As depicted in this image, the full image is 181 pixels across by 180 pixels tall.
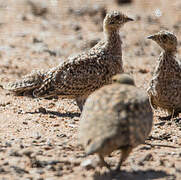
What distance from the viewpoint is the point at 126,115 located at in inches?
177

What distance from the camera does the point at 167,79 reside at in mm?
7281

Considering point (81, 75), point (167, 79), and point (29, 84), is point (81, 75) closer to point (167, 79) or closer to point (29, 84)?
point (29, 84)

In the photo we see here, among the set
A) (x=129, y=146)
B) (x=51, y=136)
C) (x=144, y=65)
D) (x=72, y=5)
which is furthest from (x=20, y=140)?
(x=72, y=5)

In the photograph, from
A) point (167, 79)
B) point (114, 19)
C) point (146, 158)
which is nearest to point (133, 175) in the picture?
point (146, 158)

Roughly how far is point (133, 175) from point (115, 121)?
74 cm

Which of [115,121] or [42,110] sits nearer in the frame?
[115,121]

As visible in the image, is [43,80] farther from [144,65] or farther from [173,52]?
[144,65]

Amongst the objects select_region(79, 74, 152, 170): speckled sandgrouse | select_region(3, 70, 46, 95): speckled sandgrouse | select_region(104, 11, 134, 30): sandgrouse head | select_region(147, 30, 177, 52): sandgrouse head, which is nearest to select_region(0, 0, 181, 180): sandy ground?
select_region(3, 70, 46, 95): speckled sandgrouse

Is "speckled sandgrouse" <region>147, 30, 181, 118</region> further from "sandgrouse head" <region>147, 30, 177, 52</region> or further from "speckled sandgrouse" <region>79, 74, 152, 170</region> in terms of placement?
"speckled sandgrouse" <region>79, 74, 152, 170</region>

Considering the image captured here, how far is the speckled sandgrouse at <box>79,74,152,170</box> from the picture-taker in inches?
172

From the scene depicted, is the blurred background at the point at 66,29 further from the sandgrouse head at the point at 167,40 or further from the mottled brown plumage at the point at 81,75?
the sandgrouse head at the point at 167,40

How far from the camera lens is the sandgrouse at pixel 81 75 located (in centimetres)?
758

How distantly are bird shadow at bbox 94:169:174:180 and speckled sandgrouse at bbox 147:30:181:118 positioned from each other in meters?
2.38

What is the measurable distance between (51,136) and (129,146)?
6.09 ft
